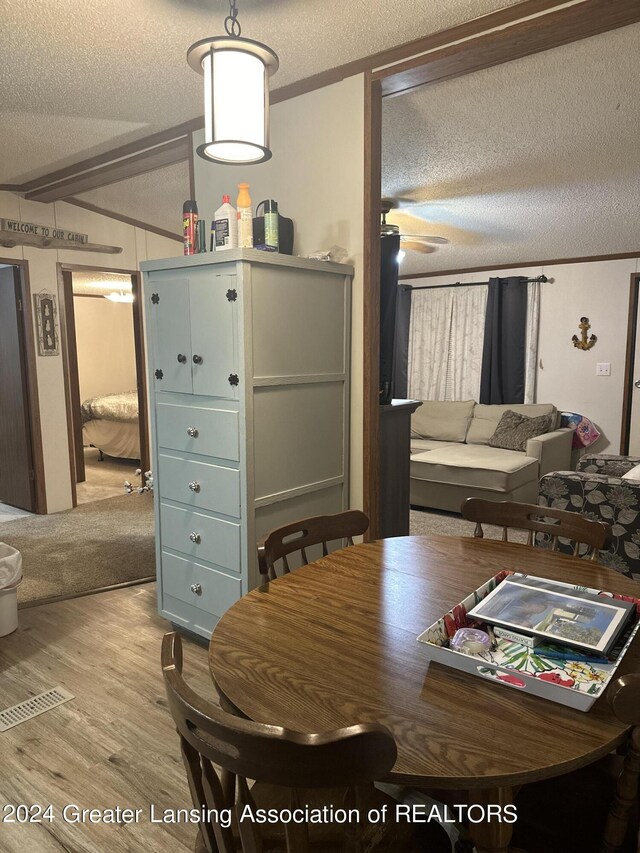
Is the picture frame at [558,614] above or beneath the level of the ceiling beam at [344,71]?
beneath

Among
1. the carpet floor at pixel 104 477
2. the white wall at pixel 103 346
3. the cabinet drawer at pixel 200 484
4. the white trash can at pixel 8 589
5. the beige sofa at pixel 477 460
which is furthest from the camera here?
the white wall at pixel 103 346

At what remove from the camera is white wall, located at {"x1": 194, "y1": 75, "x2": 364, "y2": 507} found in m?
2.53

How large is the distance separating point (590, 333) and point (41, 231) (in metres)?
5.10

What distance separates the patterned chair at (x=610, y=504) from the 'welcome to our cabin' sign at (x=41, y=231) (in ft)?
13.2

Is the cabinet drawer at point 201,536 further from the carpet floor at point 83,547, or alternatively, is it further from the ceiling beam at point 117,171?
the ceiling beam at point 117,171

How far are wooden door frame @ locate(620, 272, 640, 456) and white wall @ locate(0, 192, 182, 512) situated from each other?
4724 millimetres

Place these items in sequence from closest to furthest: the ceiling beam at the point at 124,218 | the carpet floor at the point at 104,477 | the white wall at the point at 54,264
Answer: the white wall at the point at 54,264, the ceiling beam at the point at 124,218, the carpet floor at the point at 104,477

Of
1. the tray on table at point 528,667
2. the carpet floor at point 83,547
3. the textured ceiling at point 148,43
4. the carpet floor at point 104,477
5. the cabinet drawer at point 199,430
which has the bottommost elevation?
the carpet floor at point 104,477

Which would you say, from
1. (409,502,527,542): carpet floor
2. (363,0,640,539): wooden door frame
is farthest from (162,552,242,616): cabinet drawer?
(409,502,527,542): carpet floor

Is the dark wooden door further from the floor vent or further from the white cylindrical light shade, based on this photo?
the white cylindrical light shade

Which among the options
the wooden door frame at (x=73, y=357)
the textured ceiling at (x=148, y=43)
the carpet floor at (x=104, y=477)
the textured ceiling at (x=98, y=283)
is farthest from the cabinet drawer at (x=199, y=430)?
the textured ceiling at (x=98, y=283)

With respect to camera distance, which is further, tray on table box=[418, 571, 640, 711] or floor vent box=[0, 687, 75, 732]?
floor vent box=[0, 687, 75, 732]

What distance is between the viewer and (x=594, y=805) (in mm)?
1124

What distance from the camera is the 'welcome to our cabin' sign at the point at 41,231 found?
4.45 metres
